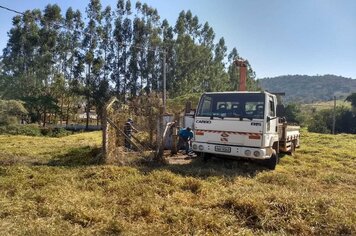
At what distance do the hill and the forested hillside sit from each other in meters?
113

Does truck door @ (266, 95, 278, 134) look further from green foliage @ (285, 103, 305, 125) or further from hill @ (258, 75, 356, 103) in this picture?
hill @ (258, 75, 356, 103)

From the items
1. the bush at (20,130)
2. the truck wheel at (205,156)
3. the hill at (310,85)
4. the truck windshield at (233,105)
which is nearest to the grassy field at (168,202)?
the truck wheel at (205,156)

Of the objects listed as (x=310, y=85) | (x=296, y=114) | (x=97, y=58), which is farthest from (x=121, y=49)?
(x=310, y=85)

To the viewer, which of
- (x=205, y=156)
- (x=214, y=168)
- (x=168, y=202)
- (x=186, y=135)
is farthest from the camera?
(x=186, y=135)

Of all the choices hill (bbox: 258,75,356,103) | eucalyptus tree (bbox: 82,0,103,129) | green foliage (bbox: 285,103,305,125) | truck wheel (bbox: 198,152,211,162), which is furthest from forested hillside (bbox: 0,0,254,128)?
hill (bbox: 258,75,356,103)

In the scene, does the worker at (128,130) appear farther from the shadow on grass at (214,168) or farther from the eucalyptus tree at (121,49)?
the eucalyptus tree at (121,49)

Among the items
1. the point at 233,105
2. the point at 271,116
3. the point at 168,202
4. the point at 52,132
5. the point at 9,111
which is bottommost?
the point at 52,132

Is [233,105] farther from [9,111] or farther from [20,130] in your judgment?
[9,111]

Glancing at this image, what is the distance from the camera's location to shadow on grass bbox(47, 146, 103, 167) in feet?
37.9

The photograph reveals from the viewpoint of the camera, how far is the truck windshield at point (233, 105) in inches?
422

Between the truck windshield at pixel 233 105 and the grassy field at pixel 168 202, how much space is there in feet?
5.62

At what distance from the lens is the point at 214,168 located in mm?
11227

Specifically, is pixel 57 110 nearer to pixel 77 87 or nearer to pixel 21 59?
pixel 77 87

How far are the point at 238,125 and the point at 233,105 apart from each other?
68 centimetres
